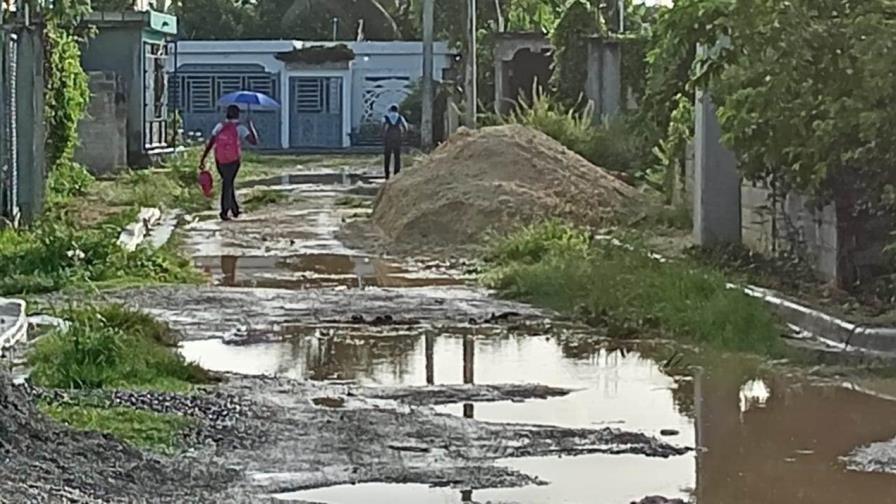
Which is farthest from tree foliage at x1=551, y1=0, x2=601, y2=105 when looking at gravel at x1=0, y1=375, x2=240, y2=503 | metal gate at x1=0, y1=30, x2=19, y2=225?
gravel at x1=0, y1=375, x2=240, y2=503

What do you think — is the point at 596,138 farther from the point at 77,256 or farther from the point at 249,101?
the point at 249,101

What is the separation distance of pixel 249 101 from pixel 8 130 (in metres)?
35.3

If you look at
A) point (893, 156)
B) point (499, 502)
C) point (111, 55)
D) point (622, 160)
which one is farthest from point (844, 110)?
point (111, 55)

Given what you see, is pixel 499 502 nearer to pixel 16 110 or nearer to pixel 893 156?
pixel 893 156

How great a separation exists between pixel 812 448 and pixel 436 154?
1702cm

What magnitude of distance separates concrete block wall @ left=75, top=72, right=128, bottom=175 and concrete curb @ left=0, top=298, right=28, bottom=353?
2123cm

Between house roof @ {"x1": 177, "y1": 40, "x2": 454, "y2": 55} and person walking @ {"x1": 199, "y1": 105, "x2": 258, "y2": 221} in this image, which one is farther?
house roof @ {"x1": 177, "y1": 40, "x2": 454, "y2": 55}

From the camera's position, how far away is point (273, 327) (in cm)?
1405

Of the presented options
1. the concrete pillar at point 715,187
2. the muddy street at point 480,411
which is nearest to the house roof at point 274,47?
the concrete pillar at point 715,187

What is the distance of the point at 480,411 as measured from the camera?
10117 mm

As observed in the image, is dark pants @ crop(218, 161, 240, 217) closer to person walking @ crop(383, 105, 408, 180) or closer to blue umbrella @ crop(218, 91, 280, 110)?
person walking @ crop(383, 105, 408, 180)

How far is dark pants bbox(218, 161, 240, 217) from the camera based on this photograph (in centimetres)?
2586

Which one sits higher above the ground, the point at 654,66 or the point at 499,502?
the point at 654,66

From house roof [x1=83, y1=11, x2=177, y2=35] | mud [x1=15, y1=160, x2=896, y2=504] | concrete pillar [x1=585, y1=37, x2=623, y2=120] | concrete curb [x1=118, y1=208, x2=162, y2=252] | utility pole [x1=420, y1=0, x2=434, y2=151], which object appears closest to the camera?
mud [x1=15, y1=160, x2=896, y2=504]
